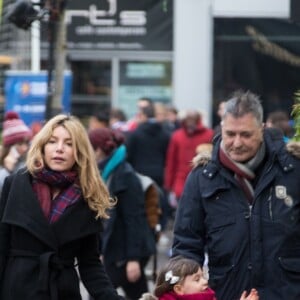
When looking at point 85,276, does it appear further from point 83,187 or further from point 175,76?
point 175,76

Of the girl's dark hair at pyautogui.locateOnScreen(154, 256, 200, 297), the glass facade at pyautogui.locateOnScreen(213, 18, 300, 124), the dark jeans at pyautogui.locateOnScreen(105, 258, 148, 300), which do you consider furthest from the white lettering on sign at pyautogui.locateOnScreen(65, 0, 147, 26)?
the girl's dark hair at pyautogui.locateOnScreen(154, 256, 200, 297)

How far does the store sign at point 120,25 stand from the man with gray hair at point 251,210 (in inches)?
516

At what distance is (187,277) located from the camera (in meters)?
5.68

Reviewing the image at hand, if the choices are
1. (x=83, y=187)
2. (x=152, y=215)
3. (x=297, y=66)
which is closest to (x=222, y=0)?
(x=152, y=215)

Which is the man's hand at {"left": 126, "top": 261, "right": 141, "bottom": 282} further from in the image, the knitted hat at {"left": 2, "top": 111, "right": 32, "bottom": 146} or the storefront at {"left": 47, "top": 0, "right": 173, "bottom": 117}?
the storefront at {"left": 47, "top": 0, "right": 173, "bottom": 117}

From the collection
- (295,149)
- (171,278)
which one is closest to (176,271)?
(171,278)

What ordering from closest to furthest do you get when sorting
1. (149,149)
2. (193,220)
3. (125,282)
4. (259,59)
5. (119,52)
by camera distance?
(193,220) < (125,282) < (149,149) < (259,59) < (119,52)

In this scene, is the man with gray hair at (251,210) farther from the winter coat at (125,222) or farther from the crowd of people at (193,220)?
the winter coat at (125,222)

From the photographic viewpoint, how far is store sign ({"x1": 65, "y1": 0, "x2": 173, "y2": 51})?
1931 cm

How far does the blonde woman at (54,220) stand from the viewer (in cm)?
596

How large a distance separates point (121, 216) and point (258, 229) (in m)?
3.23

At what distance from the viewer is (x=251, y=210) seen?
5934mm

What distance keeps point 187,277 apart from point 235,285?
409mm

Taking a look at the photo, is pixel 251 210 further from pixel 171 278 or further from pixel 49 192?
pixel 49 192
